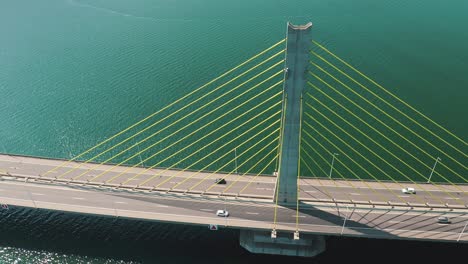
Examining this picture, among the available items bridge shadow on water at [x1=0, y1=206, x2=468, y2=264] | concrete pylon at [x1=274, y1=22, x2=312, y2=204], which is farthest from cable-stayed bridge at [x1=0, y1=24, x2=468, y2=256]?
bridge shadow on water at [x1=0, y1=206, x2=468, y2=264]

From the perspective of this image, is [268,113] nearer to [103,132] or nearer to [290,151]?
[290,151]

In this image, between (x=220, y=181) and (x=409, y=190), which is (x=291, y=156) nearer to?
(x=220, y=181)

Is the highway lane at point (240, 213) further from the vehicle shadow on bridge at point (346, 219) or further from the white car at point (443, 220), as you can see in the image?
the white car at point (443, 220)

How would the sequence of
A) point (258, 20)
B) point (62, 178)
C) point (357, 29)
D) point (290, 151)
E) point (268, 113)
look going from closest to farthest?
1. point (290, 151)
2. point (62, 178)
3. point (268, 113)
4. point (357, 29)
5. point (258, 20)

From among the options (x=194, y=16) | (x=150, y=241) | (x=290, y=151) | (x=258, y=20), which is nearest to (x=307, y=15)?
(x=258, y=20)

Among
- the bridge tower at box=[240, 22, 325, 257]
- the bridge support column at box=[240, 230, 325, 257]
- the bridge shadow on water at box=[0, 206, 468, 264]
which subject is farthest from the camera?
the bridge shadow on water at box=[0, 206, 468, 264]

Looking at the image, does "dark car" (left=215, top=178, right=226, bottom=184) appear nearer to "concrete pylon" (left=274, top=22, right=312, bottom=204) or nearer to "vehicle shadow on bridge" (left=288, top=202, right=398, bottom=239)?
"concrete pylon" (left=274, top=22, right=312, bottom=204)
